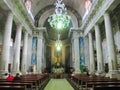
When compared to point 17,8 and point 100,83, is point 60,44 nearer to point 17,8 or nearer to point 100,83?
point 17,8

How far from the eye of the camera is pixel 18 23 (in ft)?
46.5

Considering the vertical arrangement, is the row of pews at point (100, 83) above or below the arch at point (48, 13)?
below

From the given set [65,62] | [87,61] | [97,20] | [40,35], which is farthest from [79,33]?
[65,62]

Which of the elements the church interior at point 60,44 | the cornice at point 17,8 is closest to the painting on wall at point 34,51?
the church interior at point 60,44

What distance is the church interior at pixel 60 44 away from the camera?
934 cm

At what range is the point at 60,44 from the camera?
2383 centimetres

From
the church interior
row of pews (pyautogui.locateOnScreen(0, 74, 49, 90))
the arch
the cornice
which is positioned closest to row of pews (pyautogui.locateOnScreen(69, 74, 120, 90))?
the church interior

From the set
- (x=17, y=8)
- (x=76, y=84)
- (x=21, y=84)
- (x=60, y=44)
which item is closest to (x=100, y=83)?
(x=21, y=84)

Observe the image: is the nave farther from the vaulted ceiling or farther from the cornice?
the vaulted ceiling

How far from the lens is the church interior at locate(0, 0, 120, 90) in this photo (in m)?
9.34

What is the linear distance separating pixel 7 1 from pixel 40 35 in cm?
1087

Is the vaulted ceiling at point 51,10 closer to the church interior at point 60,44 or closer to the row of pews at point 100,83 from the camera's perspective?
the church interior at point 60,44

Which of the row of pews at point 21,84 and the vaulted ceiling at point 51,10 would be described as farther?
the vaulted ceiling at point 51,10

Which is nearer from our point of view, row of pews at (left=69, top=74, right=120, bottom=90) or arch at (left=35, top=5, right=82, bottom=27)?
row of pews at (left=69, top=74, right=120, bottom=90)
